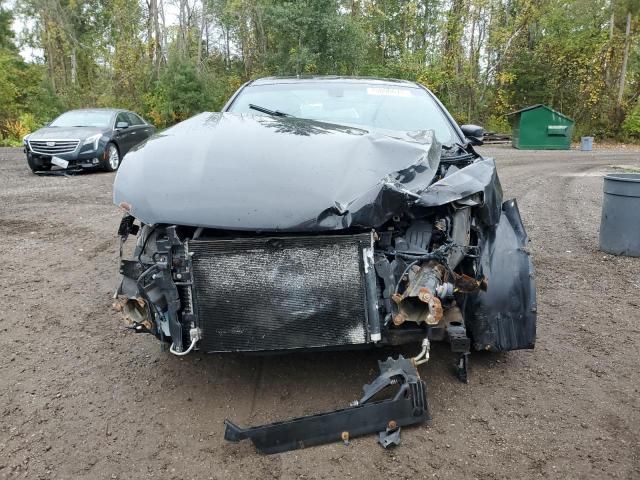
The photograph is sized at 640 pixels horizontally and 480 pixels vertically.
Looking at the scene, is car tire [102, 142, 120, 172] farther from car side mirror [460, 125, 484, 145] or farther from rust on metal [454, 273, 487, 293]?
rust on metal [454, 273, 487, 293]

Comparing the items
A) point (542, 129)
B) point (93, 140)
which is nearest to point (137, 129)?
point (93, 140)

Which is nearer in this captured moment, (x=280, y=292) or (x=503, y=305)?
(x=280, y=292)

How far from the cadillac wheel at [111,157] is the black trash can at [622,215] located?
30.4 ft

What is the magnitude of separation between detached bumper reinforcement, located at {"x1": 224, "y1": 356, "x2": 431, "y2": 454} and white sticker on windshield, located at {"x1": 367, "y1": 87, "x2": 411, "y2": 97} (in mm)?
2422

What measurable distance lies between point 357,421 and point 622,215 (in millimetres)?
4208

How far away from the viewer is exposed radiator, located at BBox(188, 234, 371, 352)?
8.11ft

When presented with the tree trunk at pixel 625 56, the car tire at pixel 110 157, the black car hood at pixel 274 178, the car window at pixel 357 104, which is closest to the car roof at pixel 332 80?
the car window at pixel 357 104

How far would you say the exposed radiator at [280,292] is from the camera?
97.3 inches

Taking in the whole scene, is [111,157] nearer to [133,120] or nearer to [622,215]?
[133,120]

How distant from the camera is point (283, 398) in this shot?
2861mm

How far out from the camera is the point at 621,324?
383cm

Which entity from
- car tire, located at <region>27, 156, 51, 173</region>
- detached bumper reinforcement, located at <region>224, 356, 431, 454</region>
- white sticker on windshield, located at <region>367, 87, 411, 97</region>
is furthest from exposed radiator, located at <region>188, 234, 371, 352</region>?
car tire, located at <region>27, 156, 51, 173</region>

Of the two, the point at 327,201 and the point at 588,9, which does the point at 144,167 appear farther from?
the point at 588,9

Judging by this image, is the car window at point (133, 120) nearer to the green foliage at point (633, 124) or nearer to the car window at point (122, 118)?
the car window at point (122, 118)
